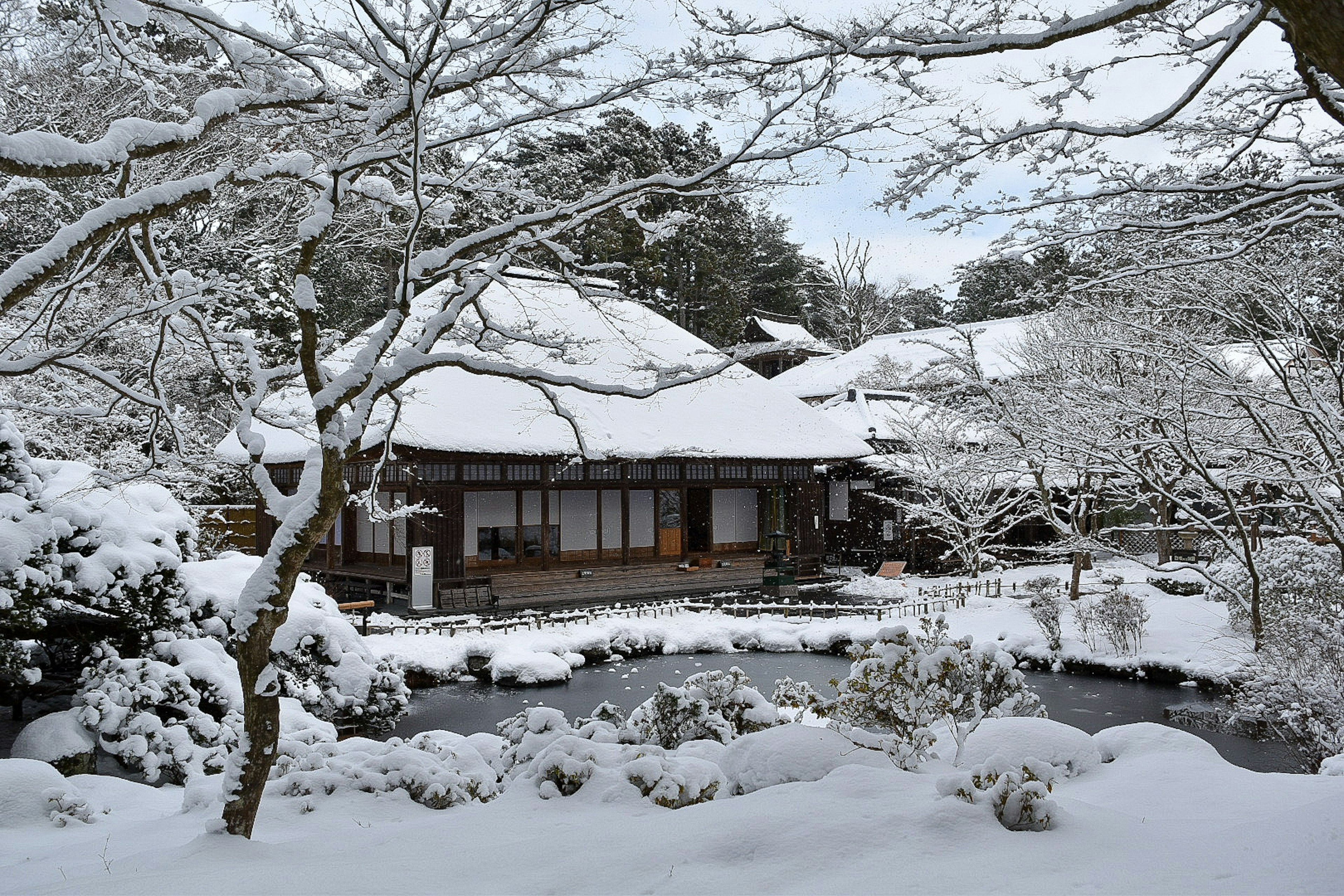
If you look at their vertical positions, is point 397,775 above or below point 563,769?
below

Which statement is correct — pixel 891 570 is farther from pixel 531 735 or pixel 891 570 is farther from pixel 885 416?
pixel 531 735

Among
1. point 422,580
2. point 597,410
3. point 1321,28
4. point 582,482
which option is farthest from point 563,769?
point 597,410

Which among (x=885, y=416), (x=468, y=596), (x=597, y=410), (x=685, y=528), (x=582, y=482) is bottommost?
(x=468, y=596)

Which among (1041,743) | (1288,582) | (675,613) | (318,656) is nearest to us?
(1041,743)

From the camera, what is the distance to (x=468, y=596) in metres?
16.9

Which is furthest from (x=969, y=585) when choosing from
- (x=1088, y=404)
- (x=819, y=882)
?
(x=819, y=882)

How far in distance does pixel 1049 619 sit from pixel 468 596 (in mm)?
10000

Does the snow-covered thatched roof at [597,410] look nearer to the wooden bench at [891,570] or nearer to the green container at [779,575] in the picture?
the green container at [779,575]

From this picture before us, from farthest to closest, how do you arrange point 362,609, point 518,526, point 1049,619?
1. point 518,526
2. point 362,609
3. point 1049,619

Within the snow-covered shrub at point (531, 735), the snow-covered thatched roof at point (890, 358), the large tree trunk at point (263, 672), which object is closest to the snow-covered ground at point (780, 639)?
the snow-covered shrub at point (531, 735)

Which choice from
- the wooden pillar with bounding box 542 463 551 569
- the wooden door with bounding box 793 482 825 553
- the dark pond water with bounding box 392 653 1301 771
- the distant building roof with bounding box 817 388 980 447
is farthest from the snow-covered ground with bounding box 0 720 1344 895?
the wooden door with bounding box 793 482 825 553

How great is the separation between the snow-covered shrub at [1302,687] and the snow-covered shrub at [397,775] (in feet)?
22.5

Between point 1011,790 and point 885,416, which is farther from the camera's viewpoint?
point 885,416

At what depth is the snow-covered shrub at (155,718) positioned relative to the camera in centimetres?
764
